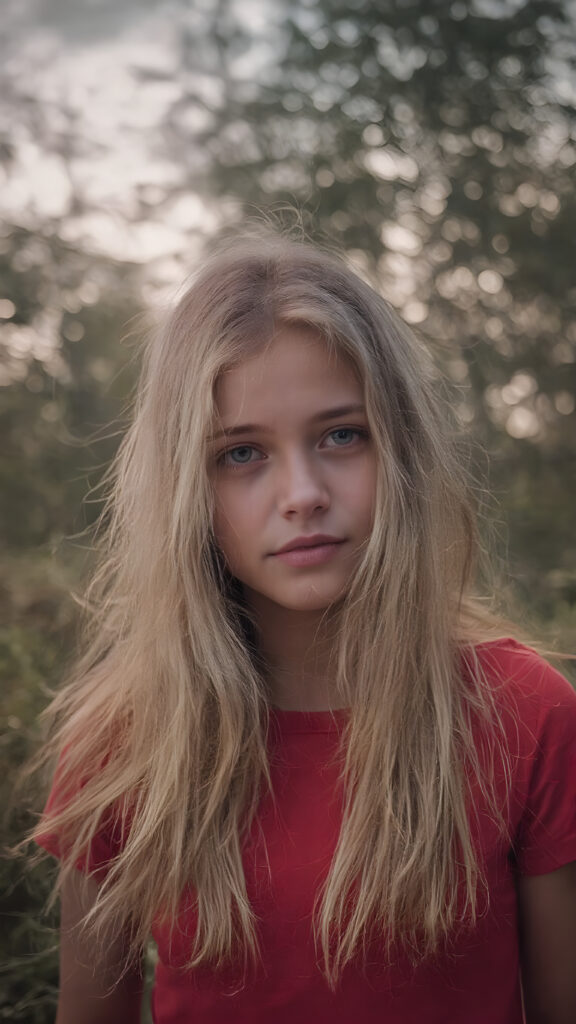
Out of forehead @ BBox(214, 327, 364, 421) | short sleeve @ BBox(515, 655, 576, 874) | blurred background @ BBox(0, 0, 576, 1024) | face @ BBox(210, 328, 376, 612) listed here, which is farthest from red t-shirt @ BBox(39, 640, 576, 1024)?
blurred background @ BBox(0, 0, 576, 1024)

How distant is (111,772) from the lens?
1544 millimetres

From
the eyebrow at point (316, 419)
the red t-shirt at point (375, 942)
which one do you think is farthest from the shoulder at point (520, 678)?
the eyebrow at point (316, 419)

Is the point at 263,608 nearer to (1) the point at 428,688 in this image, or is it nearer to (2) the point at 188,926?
(1) the point at 428,688

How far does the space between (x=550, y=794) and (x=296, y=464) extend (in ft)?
2.13

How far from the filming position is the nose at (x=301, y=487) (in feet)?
4.35

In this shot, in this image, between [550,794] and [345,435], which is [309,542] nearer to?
[345,435]

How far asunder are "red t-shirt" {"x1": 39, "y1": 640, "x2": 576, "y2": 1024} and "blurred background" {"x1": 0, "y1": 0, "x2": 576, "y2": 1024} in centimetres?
135

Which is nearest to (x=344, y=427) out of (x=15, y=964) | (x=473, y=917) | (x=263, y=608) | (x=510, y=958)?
(x=263, y=608)

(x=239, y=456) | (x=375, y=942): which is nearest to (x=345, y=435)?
(x=239, y=456)

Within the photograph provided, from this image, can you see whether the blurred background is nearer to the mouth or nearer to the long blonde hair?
the long blonde hair

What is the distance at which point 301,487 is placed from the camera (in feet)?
4.35

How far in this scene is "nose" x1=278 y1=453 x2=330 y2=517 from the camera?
1.33m

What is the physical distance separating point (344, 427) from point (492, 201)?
1.73 m

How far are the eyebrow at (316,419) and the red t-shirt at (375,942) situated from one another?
51cm
